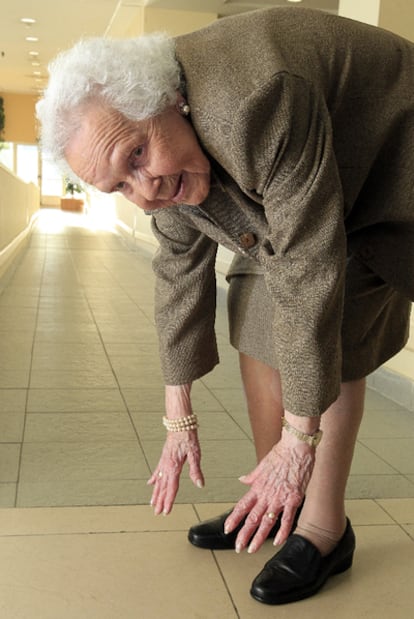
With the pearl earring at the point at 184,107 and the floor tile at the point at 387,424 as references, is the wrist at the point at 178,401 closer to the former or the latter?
the pearl earring at the point at 184,107

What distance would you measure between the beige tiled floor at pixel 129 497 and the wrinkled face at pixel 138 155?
92 centimetres

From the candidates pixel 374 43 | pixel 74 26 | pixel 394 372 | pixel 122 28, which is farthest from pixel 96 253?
pixel 374 43

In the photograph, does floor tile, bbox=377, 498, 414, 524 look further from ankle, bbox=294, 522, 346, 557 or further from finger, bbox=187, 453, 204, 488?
finger, bbox=187, 453, 204, 488

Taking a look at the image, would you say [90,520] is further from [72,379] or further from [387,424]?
[72,379]

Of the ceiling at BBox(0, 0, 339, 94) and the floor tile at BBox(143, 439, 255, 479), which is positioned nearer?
the floor tile at BBox(143, 439, 255, 479)

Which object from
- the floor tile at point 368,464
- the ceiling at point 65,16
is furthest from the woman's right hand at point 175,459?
the ceiling at point 65,16

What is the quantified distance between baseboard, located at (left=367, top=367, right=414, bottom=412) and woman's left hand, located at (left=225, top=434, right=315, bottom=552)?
225 centimetres

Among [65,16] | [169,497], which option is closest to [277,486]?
[169,497]

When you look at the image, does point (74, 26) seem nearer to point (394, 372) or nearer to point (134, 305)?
point (134, 305)

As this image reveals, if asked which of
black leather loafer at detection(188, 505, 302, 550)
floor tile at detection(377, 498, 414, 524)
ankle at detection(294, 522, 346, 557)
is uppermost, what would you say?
ankle at detection(294, 522, 346, 557)

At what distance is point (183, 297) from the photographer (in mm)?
1830

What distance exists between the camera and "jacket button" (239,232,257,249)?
1.53 m

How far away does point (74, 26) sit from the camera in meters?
15.0

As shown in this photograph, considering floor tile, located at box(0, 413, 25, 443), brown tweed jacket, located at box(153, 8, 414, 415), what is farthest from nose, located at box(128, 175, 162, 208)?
floor tile, located at box(0, 413, 25, 443)
